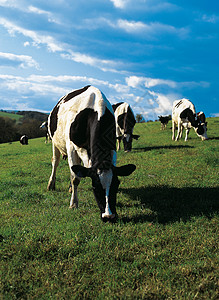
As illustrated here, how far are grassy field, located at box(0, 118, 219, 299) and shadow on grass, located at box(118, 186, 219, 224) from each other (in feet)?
0.07

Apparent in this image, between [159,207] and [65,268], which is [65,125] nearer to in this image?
[159,207]

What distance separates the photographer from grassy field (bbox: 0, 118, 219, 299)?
9.59ft

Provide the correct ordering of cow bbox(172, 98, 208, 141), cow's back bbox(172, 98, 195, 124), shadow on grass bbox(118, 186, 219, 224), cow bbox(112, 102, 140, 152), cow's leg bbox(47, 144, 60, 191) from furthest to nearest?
cow's back bbox(172, 98, 195, 124)
cow bbox(172, 98, 208, 141)
cow bbox(112, 102, 140, 152)
cow's leg bbox(47, 144, 60, 191)
shadow on grass bbox(118, 186, 219, 224)

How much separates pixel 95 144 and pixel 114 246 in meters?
2.02

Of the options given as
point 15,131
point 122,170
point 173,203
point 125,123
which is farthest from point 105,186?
point 15,131

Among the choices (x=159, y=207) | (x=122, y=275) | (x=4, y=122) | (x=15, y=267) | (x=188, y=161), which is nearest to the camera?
(x=122, y=275)

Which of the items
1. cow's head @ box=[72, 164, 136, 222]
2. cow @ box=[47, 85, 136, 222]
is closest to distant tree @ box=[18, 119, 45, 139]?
cow @ box=[47, 85, 136, 222]

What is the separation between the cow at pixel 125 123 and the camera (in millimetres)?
14539

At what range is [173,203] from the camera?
575 cm

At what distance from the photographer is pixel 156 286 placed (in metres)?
2.91

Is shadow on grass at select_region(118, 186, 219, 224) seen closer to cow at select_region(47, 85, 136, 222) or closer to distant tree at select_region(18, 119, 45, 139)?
cow at select_region(47, 85, 136, 222)

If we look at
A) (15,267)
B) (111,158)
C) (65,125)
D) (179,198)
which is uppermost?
(65,125)

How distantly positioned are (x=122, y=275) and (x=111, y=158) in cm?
231

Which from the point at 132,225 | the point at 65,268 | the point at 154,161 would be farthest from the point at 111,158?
the point at 154,161
